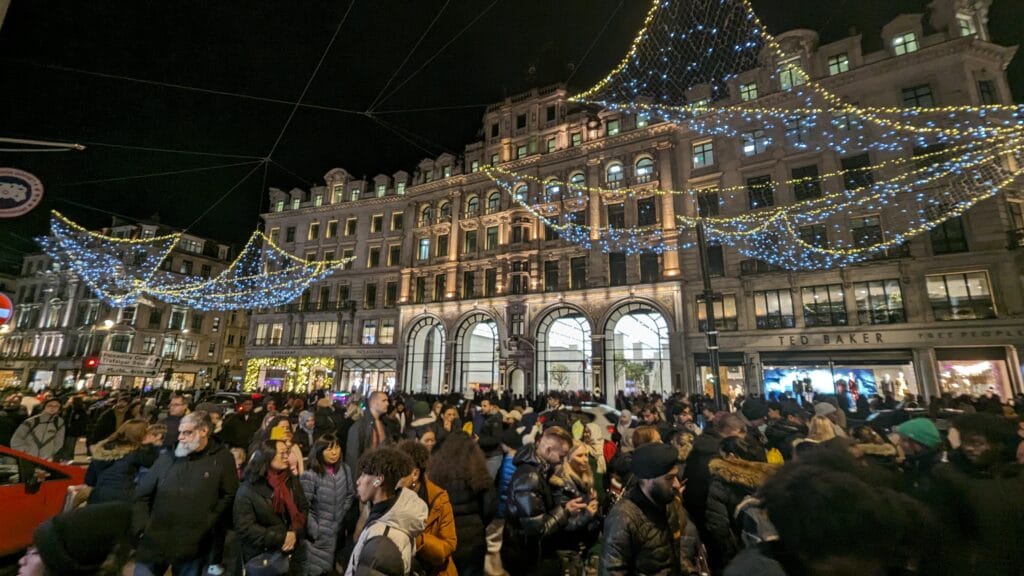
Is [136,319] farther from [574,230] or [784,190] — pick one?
[784,190]

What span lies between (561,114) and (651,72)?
67.2ft

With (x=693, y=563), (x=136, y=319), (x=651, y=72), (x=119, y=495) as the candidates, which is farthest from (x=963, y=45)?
(x=136, y=319)

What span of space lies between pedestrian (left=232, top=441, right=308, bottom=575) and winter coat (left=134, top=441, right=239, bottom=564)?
39 cm

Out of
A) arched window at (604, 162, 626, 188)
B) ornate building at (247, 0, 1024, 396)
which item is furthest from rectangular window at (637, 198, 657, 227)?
arched window at (604, 162, 626, 188)

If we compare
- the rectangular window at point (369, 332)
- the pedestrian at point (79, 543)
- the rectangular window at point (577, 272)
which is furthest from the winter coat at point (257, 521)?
the rectangular window at point (369, 332)

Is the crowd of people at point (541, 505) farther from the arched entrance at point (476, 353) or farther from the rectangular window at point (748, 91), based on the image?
the rectangular window at point (748, 91)

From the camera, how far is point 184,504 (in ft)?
12.6

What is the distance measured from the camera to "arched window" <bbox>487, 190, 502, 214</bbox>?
32406 mm

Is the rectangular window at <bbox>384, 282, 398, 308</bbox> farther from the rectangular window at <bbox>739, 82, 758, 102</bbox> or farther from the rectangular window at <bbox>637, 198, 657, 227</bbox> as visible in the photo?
the rectangular window at <bbox>739, 82, 758, 102</bbox>

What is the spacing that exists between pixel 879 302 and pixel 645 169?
1446 cm

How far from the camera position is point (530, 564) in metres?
3.63

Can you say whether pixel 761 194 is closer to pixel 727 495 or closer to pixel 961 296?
pixel 961 296

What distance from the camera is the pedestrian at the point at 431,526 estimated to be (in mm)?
2920

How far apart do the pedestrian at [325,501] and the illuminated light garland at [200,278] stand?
19.6 meters
